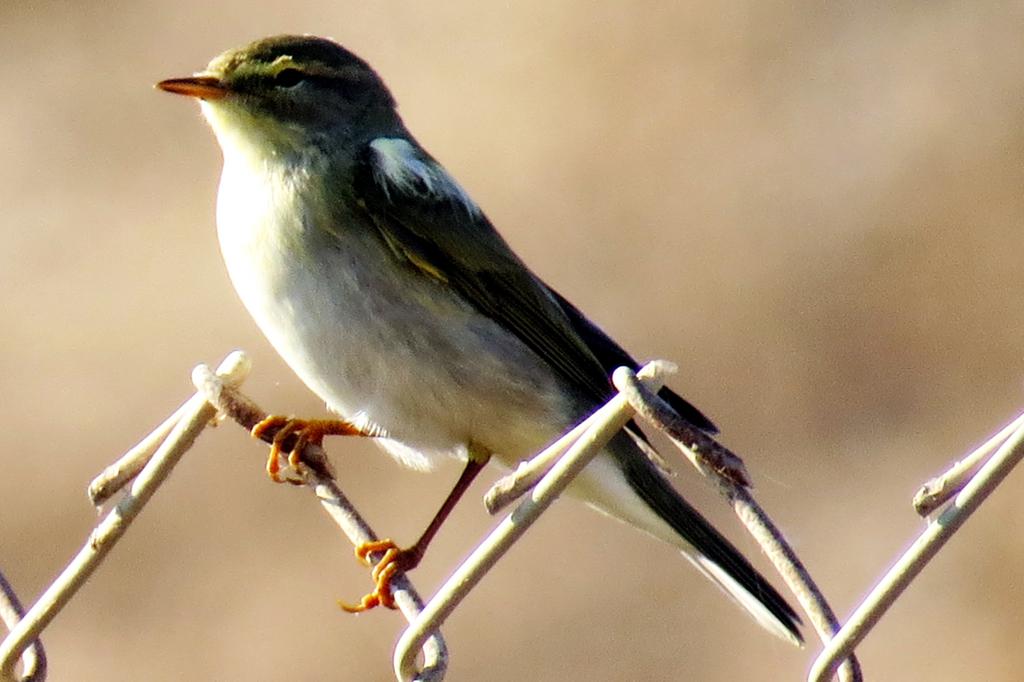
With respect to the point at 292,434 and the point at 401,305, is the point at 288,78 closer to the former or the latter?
the point at 401,305

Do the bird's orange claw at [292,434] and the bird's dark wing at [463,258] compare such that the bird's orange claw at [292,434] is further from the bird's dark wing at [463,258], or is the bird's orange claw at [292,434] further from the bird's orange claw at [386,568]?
the bird's dark wing at [463,258]

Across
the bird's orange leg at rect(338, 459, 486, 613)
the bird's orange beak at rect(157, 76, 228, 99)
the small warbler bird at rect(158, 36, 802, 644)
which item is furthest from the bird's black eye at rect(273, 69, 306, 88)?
the bird's orange leg at rect(338, 459, 486, 613)

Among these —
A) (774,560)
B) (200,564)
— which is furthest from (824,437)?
(774,560)

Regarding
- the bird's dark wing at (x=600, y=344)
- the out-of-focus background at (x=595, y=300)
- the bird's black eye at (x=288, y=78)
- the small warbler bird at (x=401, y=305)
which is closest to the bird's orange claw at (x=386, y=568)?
the small warbler bird at (x=401, y=305)

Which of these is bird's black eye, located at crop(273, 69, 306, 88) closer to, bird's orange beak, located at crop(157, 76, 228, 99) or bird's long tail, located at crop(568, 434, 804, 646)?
bird's orange beak, located at crop(157, 76, 228, 99)

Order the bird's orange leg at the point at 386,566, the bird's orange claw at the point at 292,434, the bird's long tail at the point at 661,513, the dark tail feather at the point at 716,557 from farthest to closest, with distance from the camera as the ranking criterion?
the bird's long tail at the point at 661,513, the dark tail feather at the point at 716,557, the bird's orange leg at the point at 386,566, the bird's orange claw at the point at 292,434

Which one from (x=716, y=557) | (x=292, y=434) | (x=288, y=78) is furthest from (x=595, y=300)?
(x=292, y=434)
